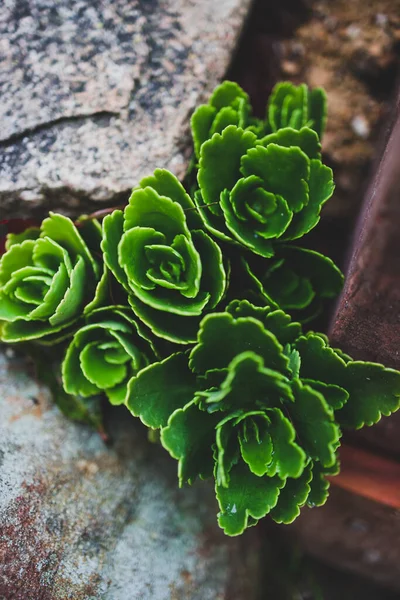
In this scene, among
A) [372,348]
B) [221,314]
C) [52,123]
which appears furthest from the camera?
[52,123]

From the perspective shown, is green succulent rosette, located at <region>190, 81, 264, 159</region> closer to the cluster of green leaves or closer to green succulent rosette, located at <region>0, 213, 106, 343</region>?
the cluster of green leaves

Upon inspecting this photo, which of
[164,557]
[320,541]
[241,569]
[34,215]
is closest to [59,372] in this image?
[34,215]

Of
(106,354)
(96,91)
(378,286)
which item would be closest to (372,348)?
(378,286)

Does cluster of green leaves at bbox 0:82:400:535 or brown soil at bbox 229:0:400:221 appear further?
brown soil at bbox 229:0:400:221

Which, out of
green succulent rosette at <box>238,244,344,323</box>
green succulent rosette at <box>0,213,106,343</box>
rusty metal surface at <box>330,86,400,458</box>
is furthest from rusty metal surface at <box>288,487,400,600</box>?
green succulent rosette at <box>0,213,106,343</box>

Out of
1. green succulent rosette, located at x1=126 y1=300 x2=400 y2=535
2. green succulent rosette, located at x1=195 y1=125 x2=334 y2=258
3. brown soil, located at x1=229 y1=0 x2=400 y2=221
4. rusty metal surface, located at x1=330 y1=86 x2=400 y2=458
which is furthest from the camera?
brown soil, located at x1=229 y1=0 x2=400 y2=221

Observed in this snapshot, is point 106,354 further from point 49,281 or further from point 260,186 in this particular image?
point 260,186
